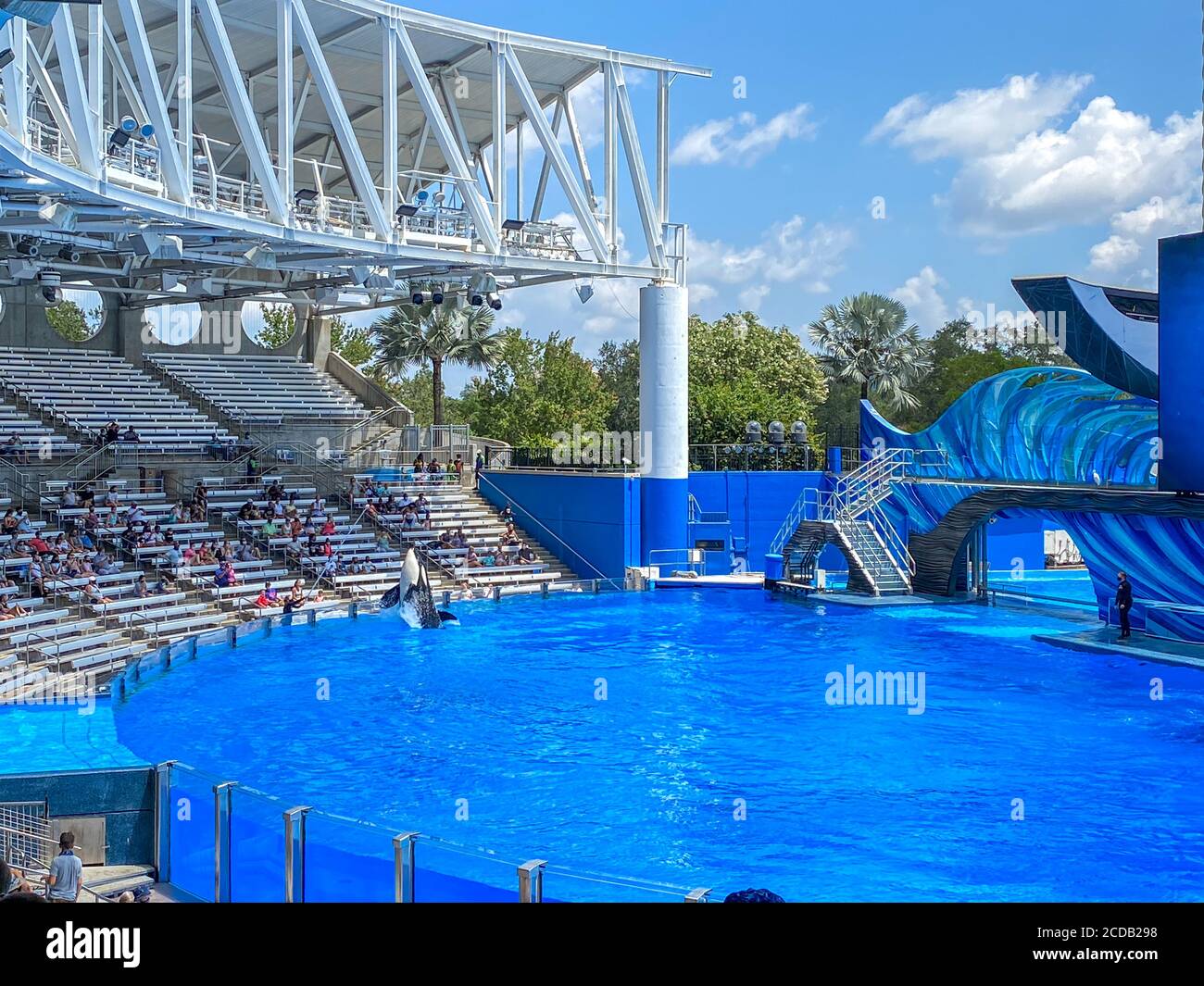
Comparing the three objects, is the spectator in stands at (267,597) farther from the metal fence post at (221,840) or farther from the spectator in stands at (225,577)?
the metal fence post at (221,840)

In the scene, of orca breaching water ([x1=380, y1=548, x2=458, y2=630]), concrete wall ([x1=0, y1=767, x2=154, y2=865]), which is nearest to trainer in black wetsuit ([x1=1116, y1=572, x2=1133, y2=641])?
orca breaching water ([x1=380, y1=548, x2=458, y2=630])

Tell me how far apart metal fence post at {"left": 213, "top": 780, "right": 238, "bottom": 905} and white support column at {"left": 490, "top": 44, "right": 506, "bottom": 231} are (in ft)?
69.9

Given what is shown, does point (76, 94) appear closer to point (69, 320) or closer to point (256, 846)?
point (256, 846)

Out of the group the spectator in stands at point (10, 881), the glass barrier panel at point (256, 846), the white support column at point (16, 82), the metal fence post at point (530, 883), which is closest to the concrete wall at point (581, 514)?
the white support column at point (16, 82)

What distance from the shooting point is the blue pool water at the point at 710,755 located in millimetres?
10844

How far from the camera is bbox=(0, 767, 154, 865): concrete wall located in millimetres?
9352

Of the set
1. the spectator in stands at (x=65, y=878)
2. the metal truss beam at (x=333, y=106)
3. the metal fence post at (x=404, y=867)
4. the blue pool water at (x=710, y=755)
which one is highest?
the metal truss beam at (x=333, y=106)

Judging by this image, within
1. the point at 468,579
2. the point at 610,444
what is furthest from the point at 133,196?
the point at 610,444

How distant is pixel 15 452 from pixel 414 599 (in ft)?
31.6

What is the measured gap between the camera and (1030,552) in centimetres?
3675

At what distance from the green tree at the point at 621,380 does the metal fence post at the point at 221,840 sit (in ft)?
161

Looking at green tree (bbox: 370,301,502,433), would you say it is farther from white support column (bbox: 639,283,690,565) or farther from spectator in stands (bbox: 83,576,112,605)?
spectator in stands (bbox: 83,576,112,605)
